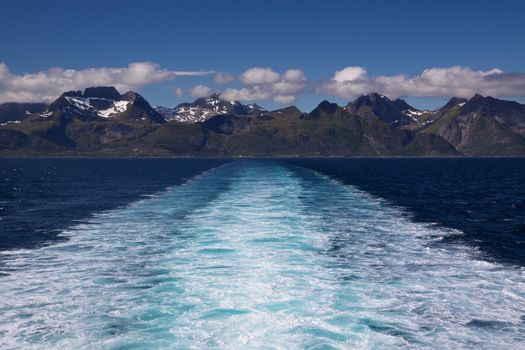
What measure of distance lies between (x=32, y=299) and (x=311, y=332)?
49.6ft

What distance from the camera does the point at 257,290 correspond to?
89.5ft

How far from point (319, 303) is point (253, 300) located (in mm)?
3484

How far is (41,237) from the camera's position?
146ft

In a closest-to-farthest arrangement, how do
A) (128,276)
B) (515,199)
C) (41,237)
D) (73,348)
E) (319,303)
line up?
(73,348), (319,303), (128,276), (41,237), (515,199)

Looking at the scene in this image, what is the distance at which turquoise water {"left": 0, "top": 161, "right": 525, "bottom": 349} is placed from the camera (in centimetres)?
2105

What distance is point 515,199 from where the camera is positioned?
89312 mm

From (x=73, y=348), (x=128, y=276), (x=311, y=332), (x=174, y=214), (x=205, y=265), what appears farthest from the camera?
(x=174, y=214)

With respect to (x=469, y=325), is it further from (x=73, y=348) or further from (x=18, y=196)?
(x=18, y=196)

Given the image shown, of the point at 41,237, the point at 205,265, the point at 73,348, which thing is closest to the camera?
the point at 73,348

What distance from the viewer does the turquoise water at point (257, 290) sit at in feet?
69.1

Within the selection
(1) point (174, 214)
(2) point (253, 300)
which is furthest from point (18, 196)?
(2) point (253, 300)

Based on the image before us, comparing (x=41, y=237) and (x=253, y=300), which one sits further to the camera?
(x=41, y=237)

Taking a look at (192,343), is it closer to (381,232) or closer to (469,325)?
(469,325)

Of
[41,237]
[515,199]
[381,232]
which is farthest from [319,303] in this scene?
[515,199]
